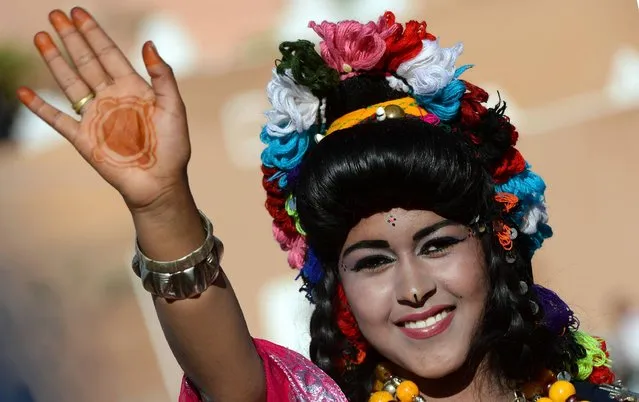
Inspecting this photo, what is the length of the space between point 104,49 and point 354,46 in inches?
31.5

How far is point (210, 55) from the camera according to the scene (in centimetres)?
685

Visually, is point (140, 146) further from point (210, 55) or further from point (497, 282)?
point (210, 55)

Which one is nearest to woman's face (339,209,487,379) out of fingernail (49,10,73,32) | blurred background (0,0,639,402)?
fingernail (49,10,73,32)

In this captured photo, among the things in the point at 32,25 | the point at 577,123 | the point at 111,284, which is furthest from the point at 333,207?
the point at 32,25

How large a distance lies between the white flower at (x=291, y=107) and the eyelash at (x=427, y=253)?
0.36m

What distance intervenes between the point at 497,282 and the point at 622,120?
3.90 meters

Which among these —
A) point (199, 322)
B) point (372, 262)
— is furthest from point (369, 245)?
point (199, 322)

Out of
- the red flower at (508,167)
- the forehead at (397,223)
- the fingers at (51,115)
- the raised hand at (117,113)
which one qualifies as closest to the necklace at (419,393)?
the forehead at (397,223)

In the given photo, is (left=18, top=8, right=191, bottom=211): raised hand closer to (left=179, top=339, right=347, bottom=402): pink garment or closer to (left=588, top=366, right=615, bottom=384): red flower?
(left=179, top=339, right=347, bottom=402): pink garment

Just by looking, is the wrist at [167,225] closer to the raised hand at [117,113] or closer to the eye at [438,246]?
the raised hand at [117,113]

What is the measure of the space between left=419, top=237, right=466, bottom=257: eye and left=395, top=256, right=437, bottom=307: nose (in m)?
0.03

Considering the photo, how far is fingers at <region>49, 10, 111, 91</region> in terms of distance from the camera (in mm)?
2064

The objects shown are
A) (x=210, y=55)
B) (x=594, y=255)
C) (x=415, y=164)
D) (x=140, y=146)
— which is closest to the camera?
(x=140, y=146)

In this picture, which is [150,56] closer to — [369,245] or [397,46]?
[369,245]
